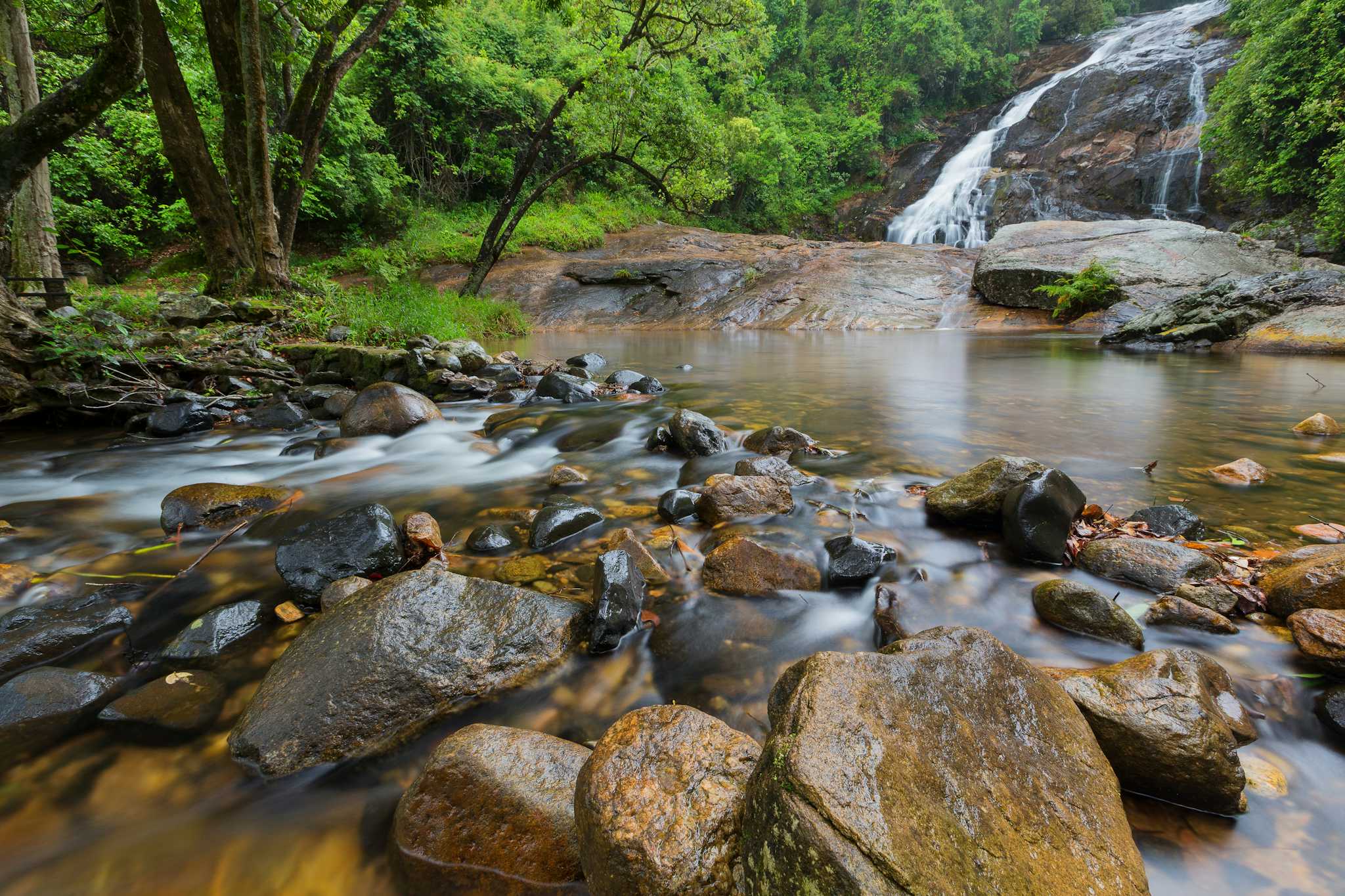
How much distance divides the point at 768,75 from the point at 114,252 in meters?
33.7

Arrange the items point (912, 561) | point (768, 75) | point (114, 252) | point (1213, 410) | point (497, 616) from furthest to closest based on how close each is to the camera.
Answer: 1. point (768, 75)
2. point (114, 252)
3. point (1213, 410)
4. point (912, 561)
5. point (497, 616)

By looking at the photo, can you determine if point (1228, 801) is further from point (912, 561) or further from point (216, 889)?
point (216, 889)

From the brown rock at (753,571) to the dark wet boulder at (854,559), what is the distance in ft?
0.28

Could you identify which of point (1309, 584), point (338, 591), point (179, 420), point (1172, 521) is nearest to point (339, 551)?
point (338, 591)

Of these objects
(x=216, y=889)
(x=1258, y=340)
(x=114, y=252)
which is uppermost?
(x=114, y=252)

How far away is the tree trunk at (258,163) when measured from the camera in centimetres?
733

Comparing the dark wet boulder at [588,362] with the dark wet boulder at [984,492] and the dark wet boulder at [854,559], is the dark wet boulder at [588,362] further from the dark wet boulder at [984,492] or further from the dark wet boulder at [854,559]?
the dark wet boulder at [854,559]

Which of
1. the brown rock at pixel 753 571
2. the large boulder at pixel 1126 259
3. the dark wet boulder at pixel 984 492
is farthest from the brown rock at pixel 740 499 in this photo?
the large boulder at pixel 1126 259

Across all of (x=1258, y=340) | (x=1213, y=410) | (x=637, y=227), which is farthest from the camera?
(x=637, y=227)

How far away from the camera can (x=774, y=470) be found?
3.38 metres

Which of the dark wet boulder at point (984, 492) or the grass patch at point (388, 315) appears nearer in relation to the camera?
the dark wet boulder at point (984, 492)

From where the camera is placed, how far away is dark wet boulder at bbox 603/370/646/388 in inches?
284

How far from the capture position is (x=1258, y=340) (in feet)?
32.7

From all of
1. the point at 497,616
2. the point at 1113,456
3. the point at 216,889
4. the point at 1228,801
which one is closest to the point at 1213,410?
the point at 1113,456
